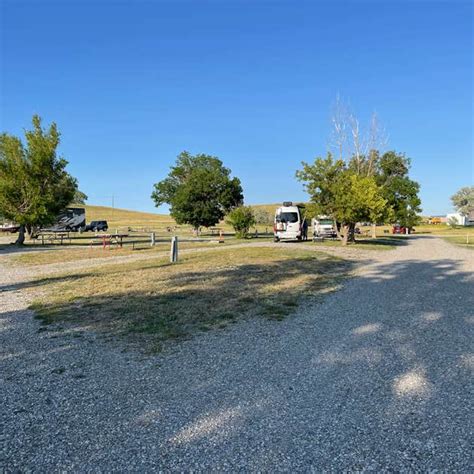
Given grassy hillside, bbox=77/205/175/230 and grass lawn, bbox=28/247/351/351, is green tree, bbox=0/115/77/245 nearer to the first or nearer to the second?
grass lawn, bbox=28/247/351/351

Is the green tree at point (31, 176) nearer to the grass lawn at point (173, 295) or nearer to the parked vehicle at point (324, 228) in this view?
the grass lawn at point (173, 295)

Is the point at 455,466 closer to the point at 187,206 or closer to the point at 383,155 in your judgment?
the point at 187,206

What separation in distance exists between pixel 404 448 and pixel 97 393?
2.68m

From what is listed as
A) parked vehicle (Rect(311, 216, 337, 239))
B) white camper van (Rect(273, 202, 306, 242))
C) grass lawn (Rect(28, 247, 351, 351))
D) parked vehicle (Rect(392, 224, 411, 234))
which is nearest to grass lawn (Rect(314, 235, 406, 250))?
white camper van (Rect(273, 202, 306, 242))

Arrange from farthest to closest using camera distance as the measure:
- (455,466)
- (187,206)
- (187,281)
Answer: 1. (187,206)
2. (187,281)
3. (455,466)

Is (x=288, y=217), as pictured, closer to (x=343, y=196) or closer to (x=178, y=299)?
(x=343, y=196)

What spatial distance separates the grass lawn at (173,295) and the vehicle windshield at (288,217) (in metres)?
13.7

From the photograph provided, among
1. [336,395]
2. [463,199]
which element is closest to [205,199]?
[336,395]

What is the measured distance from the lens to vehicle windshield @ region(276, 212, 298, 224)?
27.6m

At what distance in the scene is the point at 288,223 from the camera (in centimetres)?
2783

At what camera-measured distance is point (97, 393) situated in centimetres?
360

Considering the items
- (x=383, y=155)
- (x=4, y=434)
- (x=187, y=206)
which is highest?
(x=383, y=155)

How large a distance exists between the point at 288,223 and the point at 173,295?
66.7ft

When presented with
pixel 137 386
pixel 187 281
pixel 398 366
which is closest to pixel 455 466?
pixel 398 366
